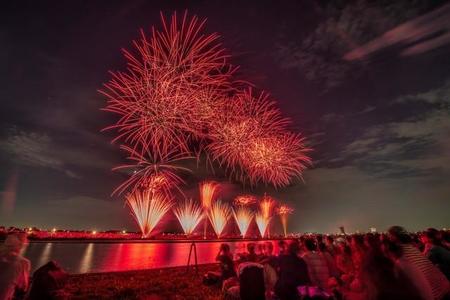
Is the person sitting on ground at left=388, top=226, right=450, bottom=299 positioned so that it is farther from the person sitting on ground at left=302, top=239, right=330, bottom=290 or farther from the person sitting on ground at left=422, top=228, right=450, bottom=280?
the person sitting on ground at left=302, top=239, right=330, bottom=290

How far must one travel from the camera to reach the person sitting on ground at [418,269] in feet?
18.5

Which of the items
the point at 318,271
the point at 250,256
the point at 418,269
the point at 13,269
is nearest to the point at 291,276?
the point at 318,271

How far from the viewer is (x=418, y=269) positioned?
5867 millimetres

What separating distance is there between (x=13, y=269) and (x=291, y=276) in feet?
28.4

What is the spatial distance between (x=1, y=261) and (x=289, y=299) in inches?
353

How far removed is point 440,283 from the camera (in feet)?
23.1

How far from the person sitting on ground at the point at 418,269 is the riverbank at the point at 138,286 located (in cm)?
829

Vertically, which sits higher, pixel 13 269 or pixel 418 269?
pixel 13 269

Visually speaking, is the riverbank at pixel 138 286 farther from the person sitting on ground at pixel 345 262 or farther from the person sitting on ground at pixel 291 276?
the person sitting on ground at pixel 345 262

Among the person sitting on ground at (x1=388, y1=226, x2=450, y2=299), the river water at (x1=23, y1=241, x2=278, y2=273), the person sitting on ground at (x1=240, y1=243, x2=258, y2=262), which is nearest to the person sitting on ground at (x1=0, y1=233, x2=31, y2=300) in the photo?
the person sitting on ground at (x1=240, y1=243, x2=258, y2=262)

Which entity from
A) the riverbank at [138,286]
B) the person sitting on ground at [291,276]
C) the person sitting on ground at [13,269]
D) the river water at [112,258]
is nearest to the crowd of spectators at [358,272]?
the person sitting on ground at [291,276]

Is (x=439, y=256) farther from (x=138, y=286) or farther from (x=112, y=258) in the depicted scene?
(x=112, y=258)

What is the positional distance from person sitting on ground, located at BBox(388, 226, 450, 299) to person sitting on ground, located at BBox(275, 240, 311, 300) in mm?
2865

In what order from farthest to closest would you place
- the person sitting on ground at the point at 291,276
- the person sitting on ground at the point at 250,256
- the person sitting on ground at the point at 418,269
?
the person sitting on ground at the point at 250,256 < the person sitting on ground at the point at 291,276 < the person sitting on ground at the point at 418,269
